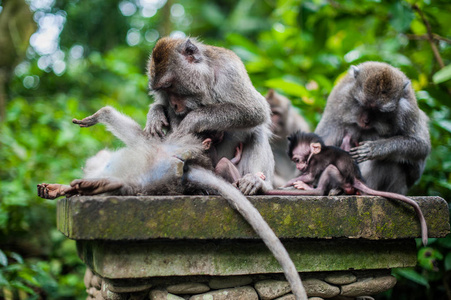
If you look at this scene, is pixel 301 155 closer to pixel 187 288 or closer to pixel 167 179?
pixel 167 179

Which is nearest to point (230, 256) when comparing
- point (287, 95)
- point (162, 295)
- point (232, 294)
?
point (232, 294)

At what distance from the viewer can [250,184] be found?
8.98ft

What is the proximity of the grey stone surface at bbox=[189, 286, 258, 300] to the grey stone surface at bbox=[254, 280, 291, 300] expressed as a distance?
0.14ft

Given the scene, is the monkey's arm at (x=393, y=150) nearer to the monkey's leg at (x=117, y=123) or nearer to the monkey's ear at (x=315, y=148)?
the monkey's ear at (x=315, y=148)

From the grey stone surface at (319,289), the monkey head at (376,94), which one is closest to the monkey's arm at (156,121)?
the grey stone surface at (319,289)

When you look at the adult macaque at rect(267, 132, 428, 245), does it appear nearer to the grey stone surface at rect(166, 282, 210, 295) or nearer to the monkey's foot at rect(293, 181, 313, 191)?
the monkey's foot at rect(293, 181, 313, 191)

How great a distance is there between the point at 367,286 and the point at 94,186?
1.95 meters

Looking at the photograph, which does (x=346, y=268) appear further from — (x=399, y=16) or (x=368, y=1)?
(x=368, y=1)

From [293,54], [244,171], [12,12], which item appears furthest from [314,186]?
[12,12]

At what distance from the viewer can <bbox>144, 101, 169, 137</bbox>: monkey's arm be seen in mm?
3039

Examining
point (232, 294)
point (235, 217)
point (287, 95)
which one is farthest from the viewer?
point (287, 95)

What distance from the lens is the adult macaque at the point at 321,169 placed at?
9.91 ft

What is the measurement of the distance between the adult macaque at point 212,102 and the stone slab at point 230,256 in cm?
44

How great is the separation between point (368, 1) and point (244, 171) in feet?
10.6
